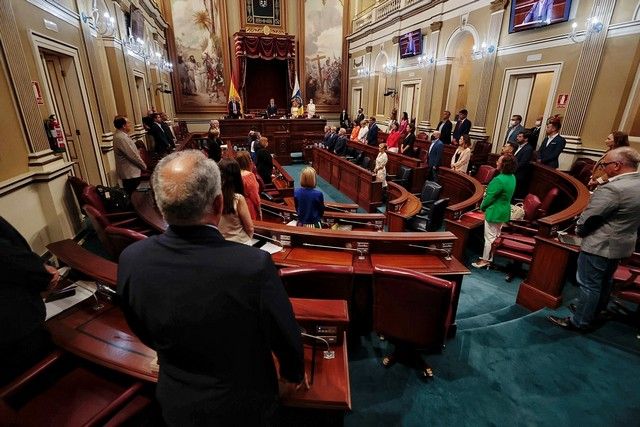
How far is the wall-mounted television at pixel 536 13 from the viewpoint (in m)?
6.33

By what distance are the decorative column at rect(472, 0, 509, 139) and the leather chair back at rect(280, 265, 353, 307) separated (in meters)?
8.44

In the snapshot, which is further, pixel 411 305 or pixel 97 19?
pixel 97 19

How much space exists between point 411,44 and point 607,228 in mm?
10709

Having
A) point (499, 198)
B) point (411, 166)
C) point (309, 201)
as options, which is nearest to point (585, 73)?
point (411, 166)

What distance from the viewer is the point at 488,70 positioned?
8.32 m

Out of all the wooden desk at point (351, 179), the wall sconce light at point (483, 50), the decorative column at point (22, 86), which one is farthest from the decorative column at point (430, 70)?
the decorative column at point (22, 86)

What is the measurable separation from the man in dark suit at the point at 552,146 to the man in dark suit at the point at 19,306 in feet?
23.4

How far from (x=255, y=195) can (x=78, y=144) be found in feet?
13.7

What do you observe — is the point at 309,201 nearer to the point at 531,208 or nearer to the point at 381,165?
the point at 531,208

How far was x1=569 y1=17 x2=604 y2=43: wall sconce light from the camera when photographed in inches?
229

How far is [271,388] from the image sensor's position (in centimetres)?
113

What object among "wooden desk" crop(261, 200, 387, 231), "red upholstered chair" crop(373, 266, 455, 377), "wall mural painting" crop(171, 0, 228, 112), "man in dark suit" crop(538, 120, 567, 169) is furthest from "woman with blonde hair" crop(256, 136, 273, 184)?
"wall mural painting" crop(171, 0, 228, 112)

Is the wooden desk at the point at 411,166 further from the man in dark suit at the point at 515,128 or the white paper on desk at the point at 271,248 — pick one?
the white paper on desk at the point at 271,248

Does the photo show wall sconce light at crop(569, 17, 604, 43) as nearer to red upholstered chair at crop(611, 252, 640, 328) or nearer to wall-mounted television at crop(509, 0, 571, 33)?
wall-mounted television at crop(509, 0, 571, 33)
